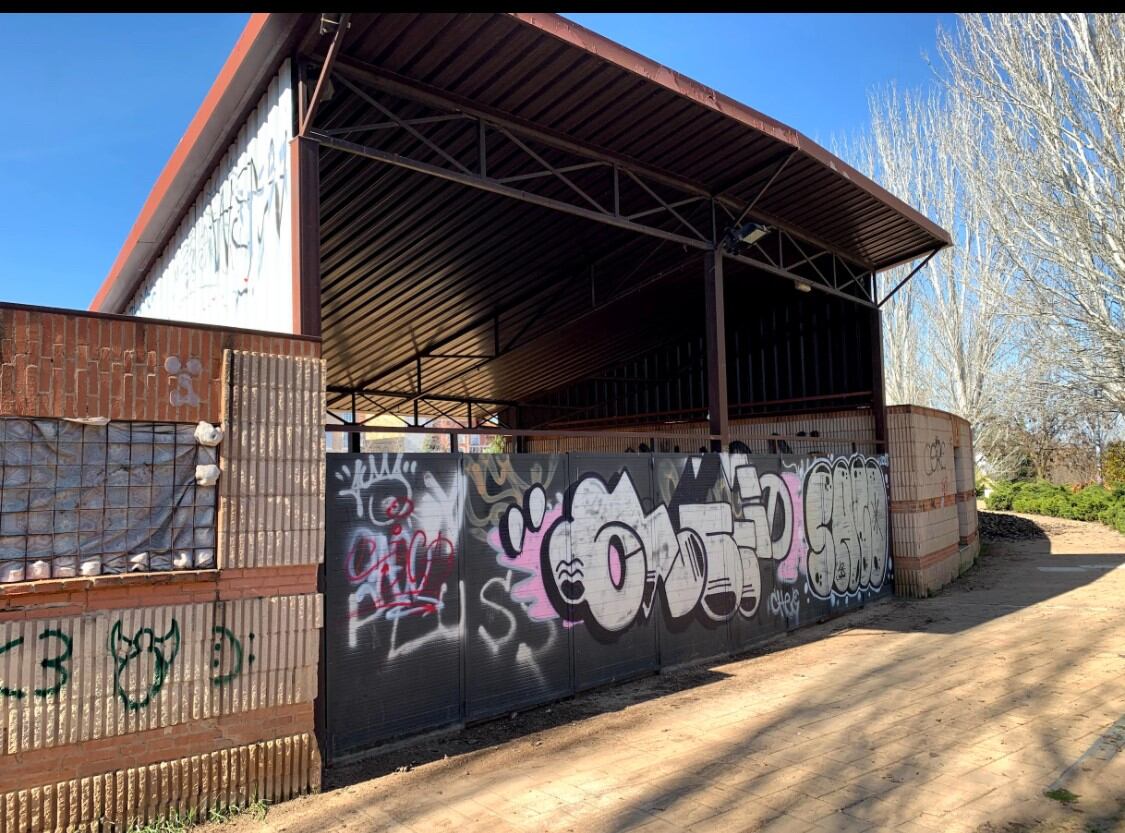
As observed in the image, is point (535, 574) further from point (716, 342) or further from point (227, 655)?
point (716, 342)

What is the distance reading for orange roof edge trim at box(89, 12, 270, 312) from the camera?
6158 mm

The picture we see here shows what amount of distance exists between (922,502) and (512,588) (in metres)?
9.46

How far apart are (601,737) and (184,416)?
13.8 ft

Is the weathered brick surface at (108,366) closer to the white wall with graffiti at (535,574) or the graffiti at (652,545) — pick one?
the white wall with graffiti at (535,574)

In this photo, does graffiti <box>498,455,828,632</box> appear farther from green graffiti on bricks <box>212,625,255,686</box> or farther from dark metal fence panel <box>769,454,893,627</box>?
green graffiti on bricks <box>212,625,255,686</box>

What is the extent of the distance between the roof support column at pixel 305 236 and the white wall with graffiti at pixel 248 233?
162 mm

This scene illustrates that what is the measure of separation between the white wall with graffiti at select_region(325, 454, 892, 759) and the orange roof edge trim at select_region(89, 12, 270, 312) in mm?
3624

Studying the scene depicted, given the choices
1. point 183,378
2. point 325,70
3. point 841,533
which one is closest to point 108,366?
point 183,378

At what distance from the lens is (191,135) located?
770 cm

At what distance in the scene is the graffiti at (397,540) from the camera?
585cm

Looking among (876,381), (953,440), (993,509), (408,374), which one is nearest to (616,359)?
(408,374)

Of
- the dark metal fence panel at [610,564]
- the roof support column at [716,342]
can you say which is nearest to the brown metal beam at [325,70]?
the dark metal fence panel at [610,564]

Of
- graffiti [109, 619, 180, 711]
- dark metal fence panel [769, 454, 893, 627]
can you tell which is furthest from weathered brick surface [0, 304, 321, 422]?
dark metal fence panel [769, 454, 893, 627]
